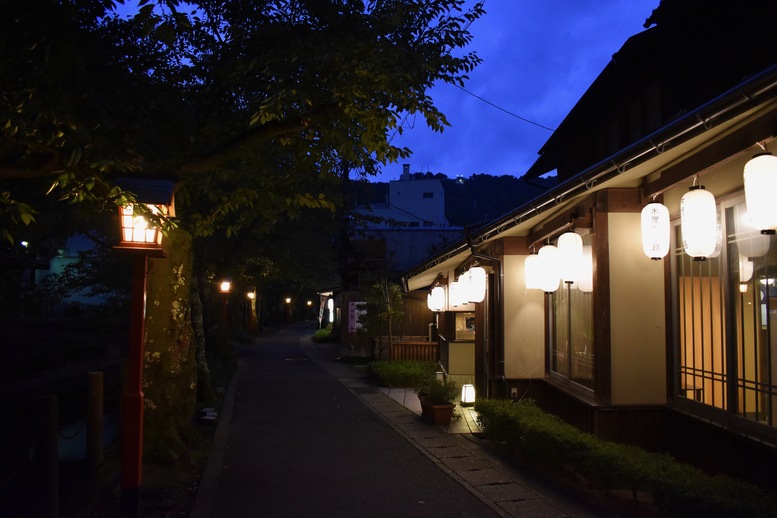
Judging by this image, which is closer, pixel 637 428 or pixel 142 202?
pixel 142 202

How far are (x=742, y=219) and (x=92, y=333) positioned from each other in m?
25.2

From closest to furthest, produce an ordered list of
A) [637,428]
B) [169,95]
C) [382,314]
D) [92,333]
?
[637,428] → [169,95] → [382,314] → [92,333]

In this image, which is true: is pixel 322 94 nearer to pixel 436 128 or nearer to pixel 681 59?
pixel 436 128

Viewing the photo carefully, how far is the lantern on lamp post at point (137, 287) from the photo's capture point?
22.9ft

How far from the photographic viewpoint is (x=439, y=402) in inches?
518

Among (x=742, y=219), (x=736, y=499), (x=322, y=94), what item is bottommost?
(x=736, y=499)

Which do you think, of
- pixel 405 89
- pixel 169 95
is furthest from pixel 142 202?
pixel 169 95

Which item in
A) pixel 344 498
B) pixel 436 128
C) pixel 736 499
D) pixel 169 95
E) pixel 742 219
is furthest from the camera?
pixel 169 95

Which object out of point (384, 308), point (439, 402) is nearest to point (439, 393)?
point (439, 402)

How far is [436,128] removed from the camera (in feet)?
30.2

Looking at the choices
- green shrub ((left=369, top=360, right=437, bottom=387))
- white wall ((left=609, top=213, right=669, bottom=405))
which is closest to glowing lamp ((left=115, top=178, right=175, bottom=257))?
white wall ((left=609, top=213, right=669, bottom=405))

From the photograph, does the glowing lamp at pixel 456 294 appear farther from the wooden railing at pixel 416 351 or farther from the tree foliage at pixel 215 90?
the wooden railing at pixel 416 351

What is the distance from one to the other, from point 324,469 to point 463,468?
2075 millimetres

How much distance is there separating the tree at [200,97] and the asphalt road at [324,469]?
5.68ft
